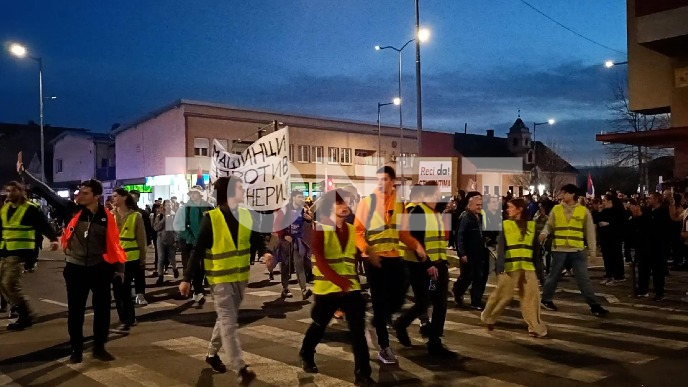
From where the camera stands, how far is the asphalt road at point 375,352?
6.59 metres

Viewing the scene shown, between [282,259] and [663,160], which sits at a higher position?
[663,160]

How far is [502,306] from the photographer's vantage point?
8.83 meters

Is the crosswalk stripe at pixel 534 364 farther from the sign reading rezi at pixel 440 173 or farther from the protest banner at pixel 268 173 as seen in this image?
the sign reading rezi at pixel 440 173

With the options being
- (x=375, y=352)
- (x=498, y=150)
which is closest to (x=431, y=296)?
(x=375, y=352)

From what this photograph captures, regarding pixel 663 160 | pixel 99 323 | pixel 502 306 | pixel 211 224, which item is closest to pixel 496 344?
pixel 502 306

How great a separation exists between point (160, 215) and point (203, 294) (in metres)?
4.41

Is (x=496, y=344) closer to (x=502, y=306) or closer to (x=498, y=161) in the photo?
(x=502, y=306)

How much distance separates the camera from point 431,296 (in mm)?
7688

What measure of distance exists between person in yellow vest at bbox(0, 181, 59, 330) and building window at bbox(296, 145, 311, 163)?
3644 cm

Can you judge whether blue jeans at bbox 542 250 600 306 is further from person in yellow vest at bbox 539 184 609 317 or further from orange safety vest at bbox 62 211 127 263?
orange safety vest at bbox 62 211 127 263

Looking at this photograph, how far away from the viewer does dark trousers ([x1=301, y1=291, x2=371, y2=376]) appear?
6.19 meters

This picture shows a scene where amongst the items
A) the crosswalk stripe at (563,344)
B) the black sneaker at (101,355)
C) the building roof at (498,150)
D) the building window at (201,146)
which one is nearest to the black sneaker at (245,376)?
the black sneaker at (101,355)

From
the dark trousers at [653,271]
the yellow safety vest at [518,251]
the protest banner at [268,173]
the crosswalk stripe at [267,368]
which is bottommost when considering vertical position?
the crosswalk stripe at [267,368]

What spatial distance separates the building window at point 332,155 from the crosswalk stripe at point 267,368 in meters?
39.4
